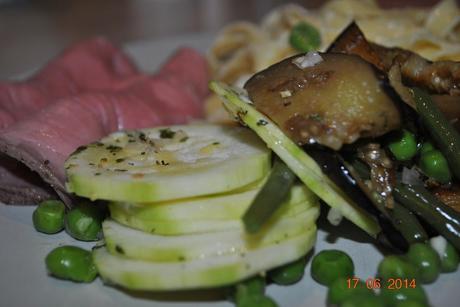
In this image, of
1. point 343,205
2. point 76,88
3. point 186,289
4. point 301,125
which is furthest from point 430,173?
point 76,88

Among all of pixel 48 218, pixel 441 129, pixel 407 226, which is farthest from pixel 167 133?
pixel 441 129

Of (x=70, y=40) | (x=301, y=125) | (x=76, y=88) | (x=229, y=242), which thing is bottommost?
(x=70, y=40)

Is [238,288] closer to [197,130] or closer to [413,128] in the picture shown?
[197,130]

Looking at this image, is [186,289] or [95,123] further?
[95,123]

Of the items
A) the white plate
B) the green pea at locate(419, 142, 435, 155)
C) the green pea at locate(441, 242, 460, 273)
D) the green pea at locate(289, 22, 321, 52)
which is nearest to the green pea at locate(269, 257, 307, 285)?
the white plate

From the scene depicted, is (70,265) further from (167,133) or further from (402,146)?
(402,146)

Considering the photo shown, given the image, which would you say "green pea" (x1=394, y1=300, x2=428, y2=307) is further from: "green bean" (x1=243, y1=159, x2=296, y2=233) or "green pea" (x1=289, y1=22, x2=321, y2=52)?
"green pea" (x1=289, y1=22, x2=321, y2=52)
